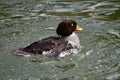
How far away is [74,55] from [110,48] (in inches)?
34.7

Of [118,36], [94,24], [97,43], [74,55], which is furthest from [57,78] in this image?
[94,24]

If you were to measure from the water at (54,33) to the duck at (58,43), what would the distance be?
0.63 feet

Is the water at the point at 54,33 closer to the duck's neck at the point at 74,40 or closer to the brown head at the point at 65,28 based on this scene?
the duck's neck at the point at 74,40

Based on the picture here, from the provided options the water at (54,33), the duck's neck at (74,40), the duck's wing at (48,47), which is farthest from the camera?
the duck's neck at (74,40)

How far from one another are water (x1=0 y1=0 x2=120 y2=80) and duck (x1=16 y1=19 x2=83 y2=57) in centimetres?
19

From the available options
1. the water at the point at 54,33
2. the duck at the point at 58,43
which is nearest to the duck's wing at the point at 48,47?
the duck at the point at 58,43

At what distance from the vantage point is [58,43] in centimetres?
995

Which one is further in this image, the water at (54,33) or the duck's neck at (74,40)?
the duck's neck at (74,40)

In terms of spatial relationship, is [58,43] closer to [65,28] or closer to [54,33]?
[65,28]

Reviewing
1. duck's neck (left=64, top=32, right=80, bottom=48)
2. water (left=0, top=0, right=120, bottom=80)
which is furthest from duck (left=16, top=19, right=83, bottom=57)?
water (left=0, top=0, right=120, bottom=80)

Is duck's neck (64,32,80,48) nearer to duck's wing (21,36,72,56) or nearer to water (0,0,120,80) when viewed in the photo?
water (0,0,120,80)

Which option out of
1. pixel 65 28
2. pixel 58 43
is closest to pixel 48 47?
pixel 58 43

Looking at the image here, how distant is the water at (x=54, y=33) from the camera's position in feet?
28.5

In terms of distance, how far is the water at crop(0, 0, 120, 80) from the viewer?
8.70m
